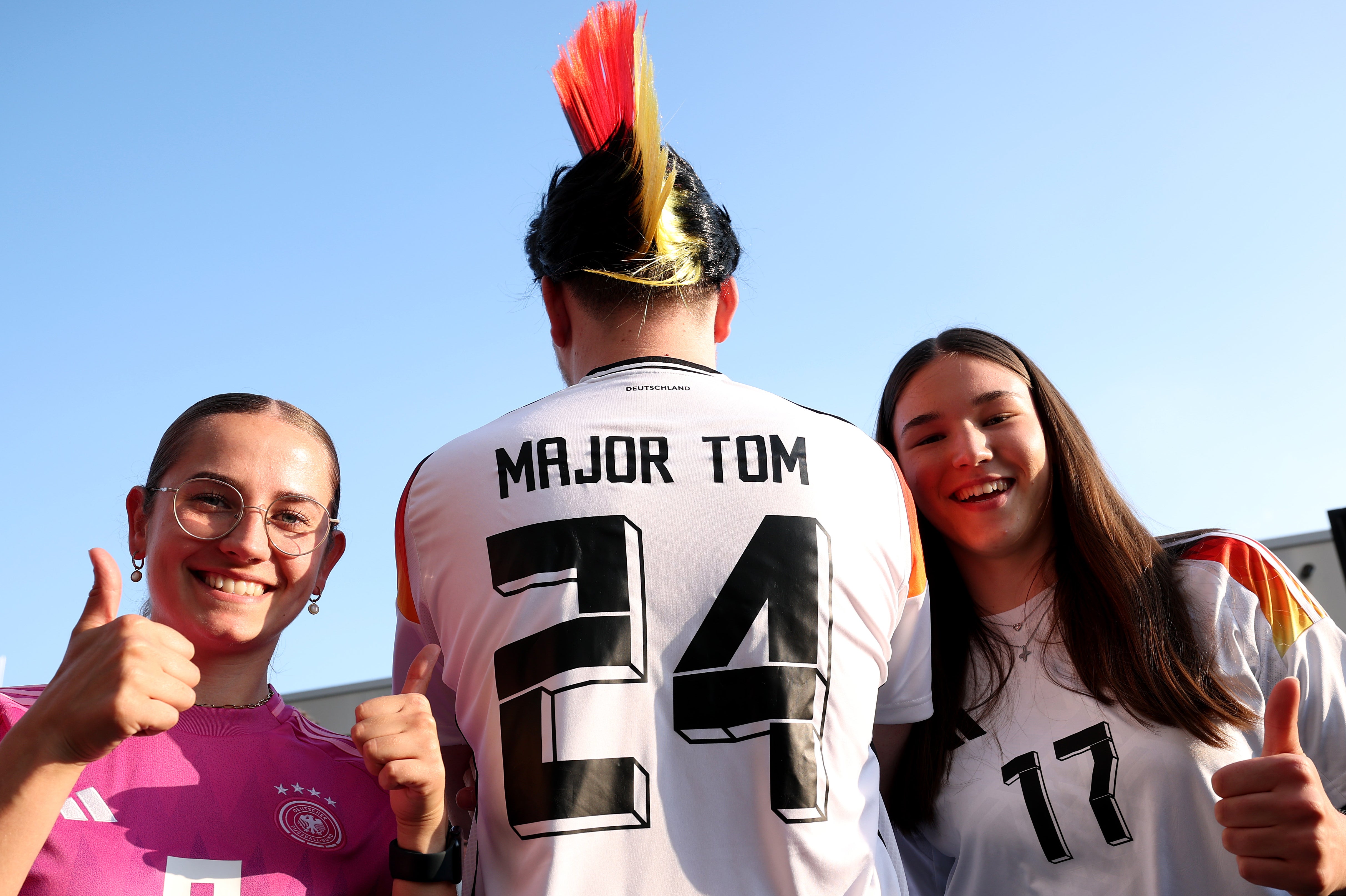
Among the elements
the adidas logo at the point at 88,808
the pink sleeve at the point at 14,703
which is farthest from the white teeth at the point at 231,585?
the adidas logo at the point at 88,808

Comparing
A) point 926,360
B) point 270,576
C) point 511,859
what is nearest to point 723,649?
point 511,859

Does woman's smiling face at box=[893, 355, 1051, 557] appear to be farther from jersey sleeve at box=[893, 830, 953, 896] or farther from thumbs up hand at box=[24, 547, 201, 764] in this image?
thumbs up hand at box=[24, 547, 201, 764]

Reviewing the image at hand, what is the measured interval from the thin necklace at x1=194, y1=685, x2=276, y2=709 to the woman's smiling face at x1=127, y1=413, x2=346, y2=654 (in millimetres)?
128

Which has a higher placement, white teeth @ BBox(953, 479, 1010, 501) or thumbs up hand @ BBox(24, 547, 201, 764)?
white teeth @ BBox(953, 479, 1010, 501)

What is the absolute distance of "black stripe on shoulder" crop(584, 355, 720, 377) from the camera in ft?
7.41

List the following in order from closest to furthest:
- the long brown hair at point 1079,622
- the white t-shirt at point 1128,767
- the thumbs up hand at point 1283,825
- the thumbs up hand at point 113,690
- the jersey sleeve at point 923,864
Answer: the thumbs up hand at point 113,690 < the thumbs up hand at point 1283,825 < the white t-shirt at point 1128,767 < the long brown hair at point 1079,622 < the jersey sleeve at point 923,864

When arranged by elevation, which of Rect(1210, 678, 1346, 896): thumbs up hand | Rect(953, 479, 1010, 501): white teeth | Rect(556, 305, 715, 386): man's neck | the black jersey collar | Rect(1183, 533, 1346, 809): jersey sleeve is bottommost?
Rect(1210, 678, 1346, 896): thumbs up hand

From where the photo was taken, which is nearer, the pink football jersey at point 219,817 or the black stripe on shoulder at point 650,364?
the pink football jersey at point 219,817

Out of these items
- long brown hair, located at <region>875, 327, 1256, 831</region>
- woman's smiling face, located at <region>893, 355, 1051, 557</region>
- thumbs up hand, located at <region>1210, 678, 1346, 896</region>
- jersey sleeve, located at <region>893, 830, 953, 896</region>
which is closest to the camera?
thumbs up hand, located at <region>1210, 678, 1346, 896</region>

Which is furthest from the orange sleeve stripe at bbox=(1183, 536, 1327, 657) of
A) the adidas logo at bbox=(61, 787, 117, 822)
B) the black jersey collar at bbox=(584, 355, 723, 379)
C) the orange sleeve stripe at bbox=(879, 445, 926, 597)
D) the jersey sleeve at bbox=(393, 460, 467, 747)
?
the adidas logo at bbox=(61, 787, 117, 822)

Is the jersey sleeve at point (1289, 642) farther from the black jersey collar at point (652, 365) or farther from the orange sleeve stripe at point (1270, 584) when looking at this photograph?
the black jersey collar at point (652, 365)

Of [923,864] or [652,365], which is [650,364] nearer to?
[652,365]

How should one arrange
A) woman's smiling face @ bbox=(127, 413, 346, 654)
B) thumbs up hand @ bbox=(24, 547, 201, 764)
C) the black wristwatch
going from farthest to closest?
woman's smiling face @ bbox=(127, 413, 346, 654), the black wristwatch, thumbs up hand @ bbox=(24, 547, 201, 764)

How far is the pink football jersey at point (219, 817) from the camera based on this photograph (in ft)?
6.69
